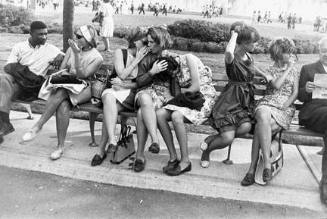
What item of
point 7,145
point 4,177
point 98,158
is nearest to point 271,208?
point 98,158

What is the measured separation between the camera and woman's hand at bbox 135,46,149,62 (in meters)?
4.36

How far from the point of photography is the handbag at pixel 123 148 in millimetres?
4266

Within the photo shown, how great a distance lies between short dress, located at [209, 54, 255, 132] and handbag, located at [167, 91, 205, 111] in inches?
6.3

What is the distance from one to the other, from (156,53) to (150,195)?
1.45 metres

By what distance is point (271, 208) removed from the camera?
3625 mm

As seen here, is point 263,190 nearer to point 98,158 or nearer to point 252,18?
point 98,158

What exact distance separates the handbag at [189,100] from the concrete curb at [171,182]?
671 mm

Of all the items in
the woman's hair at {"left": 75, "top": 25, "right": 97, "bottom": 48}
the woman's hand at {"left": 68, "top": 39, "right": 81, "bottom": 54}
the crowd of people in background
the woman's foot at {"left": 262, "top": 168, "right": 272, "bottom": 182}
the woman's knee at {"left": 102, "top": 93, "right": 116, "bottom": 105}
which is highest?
the crowd of people in background

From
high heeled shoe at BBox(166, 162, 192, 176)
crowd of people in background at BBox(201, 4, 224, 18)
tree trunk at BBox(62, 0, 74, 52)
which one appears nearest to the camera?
high heeled shoe at BBox(166, 162, 192, 176)

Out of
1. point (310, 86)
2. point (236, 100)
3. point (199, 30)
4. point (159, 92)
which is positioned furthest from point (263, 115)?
point (199, 30)

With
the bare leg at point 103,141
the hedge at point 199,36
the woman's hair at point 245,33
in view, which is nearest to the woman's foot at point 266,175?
the woman's hair at point 245,33

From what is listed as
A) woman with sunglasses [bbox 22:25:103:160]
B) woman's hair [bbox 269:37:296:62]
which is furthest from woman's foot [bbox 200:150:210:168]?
woman with sunglasses [bbox 22:25:103:160]

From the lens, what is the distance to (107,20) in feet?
20.9

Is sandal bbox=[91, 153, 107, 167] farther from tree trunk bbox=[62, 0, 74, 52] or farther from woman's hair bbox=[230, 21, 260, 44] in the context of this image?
tree trunk bbox=[62, 0, 74, 52]
